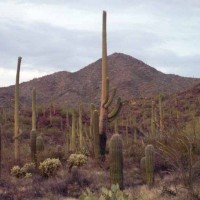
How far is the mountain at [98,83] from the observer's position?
74.0 m

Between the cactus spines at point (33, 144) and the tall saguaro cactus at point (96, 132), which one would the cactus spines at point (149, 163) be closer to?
the tall saguaro cactus at point (96, 132)

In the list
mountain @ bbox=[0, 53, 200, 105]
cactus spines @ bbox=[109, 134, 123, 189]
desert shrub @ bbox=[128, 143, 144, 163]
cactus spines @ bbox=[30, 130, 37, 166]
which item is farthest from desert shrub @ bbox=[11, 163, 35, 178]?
mountain @ bbox=[0, 53, 200, 105]

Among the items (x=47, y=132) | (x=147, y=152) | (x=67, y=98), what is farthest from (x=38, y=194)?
(x=67, y=98)

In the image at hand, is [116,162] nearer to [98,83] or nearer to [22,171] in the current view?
[22,171]

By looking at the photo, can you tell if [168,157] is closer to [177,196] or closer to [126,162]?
[177,196]

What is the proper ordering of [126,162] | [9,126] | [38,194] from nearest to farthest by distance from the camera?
[38,194]
[126,162]
[9,126]

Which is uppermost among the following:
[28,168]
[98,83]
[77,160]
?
[98,83]

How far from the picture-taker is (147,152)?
473 inches

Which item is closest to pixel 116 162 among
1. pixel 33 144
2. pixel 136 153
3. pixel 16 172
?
pixel 16 172

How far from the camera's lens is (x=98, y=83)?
3191 inches

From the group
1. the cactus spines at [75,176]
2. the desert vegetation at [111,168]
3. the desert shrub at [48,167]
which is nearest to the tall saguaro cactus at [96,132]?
the desert vegetation at [111,168]

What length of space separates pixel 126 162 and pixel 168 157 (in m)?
4.55

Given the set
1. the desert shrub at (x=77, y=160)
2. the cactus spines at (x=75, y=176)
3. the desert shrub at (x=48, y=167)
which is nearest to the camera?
the cactus spines at (x=75, y=176)

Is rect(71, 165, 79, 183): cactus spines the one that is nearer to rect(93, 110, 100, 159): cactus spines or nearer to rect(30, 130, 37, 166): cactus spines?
rect(93, 110, 100, 159): cactus spines
